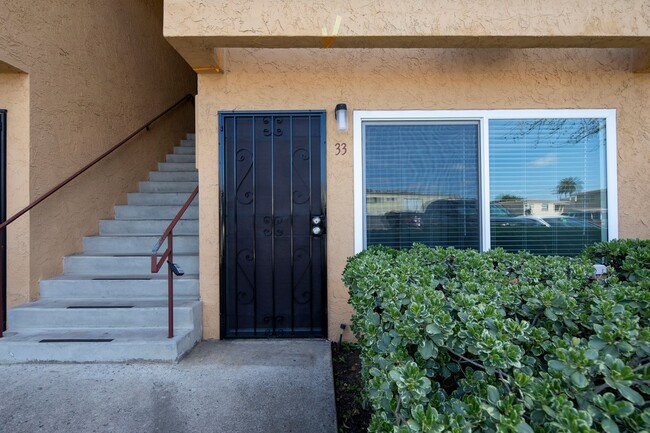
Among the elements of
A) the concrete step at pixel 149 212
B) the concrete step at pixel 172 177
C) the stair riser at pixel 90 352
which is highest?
the concrete step at pixel 172 177

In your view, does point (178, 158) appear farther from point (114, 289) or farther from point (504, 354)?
point (504, 354)

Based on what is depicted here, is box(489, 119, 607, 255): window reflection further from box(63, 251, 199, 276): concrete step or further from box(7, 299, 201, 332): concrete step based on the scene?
box(63, 251, 199, 276): concrete step

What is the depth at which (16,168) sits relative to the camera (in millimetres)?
3240

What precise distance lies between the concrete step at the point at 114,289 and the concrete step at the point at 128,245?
549 millimetres

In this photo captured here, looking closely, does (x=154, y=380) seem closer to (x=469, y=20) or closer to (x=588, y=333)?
(x=588, y=333)

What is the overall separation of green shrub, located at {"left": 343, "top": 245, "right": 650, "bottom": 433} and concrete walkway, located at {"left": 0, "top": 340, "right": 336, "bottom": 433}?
758 millimetres

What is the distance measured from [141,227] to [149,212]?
30cm

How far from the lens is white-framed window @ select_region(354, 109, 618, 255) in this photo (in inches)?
132

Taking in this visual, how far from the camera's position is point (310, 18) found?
2707 millimetres

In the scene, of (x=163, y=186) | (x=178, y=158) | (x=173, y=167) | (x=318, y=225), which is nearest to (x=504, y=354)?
(x=318, y=225)

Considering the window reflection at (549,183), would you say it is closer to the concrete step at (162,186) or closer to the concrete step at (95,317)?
the concrete step at (95,317)

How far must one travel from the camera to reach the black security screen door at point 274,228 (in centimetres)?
331

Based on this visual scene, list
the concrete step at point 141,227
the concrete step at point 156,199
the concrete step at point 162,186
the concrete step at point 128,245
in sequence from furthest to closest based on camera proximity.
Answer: the concrete step at point 162,186 → the concrete step at point 156,199 → the concrete step at point 141,227 → the concrete step at point 128,245

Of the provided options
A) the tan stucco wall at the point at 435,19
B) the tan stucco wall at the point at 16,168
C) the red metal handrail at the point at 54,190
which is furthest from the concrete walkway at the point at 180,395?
the tan stucco wall at the point at 435,19
